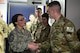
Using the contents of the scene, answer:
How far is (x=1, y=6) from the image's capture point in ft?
16.0

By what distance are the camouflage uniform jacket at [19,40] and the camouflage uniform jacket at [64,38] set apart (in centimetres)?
63

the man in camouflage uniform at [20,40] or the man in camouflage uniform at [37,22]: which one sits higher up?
the man in camouflage uniform at [37,22]

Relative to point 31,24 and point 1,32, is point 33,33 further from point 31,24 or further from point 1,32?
point 1,32

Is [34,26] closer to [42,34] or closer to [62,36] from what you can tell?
[42,34]

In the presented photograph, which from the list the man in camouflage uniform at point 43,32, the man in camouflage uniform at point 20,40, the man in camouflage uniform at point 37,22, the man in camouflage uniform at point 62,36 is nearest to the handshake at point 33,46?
the man in camouflage uniform at point 20,40

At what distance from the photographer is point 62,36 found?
299 centimetres

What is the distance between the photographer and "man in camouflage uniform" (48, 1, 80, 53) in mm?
2975

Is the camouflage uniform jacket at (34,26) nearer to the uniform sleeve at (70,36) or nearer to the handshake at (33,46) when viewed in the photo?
the handshake at (33,46)

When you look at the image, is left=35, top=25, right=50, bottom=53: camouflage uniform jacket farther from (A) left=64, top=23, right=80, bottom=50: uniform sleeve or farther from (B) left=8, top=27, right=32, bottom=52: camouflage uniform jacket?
(A) left=64, top=23, right=80, bottom=50: uniform sleeve

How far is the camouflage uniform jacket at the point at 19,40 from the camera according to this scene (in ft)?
11.3

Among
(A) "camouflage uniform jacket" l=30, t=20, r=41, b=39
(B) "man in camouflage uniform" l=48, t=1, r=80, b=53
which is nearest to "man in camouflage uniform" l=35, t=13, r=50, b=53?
(A) "camouflage uniform jacket" l=30, t=20, r=41, b=39

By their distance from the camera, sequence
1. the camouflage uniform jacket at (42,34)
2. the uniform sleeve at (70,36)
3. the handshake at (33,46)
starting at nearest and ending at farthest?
the uniform sleeve at (70,36) < the handshake at (33,46) < the camouflage uniform jacket at (42,34)

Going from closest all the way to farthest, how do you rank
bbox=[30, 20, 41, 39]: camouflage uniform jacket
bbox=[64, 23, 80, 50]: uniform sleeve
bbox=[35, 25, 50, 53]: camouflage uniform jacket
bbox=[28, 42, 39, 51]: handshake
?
1. bbox=[64, 23, 80, 50]: uniform sleeve
2. bbox=[28, 42, 39, 51]: handshake
3. bbox=[35, 25, 50, 53]: camouflage uniform jacket
4. bbox=[30, 20, 41, 39]: camouflage uniform jacket

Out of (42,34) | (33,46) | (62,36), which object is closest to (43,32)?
(42,34)
